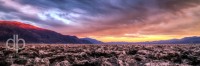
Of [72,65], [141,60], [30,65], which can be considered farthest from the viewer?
[141,60]

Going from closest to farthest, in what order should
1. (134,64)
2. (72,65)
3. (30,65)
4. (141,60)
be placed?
(30,65) → (72,65) → (134,64) → (141,60)

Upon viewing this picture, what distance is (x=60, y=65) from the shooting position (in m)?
15.4

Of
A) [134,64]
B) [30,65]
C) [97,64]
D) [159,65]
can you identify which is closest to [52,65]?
[30,65]

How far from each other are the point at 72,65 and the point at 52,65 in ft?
3.61

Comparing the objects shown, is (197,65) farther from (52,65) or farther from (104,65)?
(52,65)

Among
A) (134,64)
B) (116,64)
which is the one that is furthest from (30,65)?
(134,64)

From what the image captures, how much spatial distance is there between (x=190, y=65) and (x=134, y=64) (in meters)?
3.14

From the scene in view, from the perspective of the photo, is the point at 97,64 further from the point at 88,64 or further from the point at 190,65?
the point at 190,65

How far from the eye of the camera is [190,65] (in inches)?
590

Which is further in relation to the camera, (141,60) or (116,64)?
(141,60)

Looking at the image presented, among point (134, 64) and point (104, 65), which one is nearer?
point (104, 65)

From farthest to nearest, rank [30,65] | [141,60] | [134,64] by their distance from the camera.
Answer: [141,60] < [134,64] < [30,65]

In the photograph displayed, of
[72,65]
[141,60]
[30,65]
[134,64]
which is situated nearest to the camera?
[30,65]

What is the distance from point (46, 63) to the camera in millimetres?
15562
